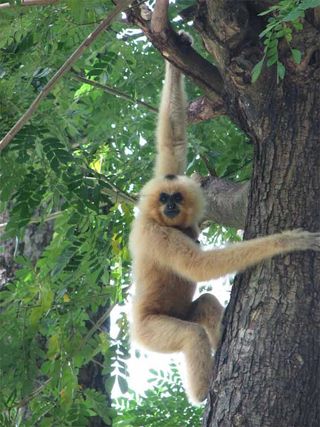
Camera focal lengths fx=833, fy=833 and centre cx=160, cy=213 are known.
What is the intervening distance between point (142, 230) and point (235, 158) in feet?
4.52

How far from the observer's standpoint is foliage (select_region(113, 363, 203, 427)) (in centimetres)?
788

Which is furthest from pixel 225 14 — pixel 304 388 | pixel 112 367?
pixel 112 367

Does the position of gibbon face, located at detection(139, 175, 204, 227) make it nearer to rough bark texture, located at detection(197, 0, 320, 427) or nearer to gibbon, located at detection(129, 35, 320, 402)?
gibbon, located at detection(129, 35, 320, 402)

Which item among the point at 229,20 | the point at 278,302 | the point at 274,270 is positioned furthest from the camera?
the point at 229,20

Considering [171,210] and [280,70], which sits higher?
[171,210]

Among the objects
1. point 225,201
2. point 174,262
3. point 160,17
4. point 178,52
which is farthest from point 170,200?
point 160,17

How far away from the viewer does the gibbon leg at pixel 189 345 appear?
562cm

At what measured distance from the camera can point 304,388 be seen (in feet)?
14.8

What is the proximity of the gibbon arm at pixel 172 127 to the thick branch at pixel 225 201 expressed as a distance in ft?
0.86

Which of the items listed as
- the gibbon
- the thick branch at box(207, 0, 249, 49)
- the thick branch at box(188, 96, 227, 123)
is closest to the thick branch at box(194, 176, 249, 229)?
the gibbon

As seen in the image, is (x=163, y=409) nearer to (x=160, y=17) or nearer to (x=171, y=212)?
(x=171, y=212)

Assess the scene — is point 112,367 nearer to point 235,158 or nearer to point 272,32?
point 235,158

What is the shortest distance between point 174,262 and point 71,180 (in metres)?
0.98

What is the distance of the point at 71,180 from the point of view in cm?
618
